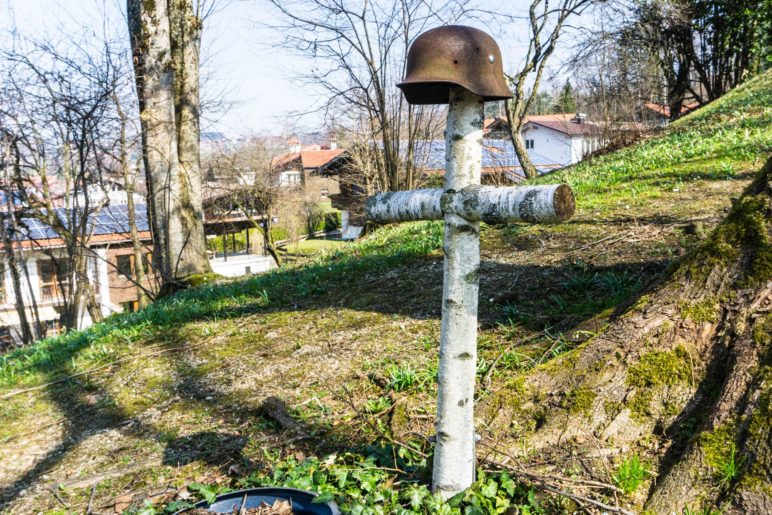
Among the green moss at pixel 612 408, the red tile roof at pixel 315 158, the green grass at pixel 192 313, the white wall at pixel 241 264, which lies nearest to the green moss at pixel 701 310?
the green moss at pixel 612 408

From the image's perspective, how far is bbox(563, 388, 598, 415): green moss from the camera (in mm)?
2387

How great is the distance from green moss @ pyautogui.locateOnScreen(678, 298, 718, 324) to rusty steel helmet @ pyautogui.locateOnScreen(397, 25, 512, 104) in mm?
Answer: 1259

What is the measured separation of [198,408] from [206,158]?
28662mm

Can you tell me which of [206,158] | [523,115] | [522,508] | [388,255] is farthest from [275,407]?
[206,158]

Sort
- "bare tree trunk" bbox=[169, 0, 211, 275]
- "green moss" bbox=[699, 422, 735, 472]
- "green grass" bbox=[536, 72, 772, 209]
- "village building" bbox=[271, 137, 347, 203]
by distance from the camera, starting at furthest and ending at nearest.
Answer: "village building" bbox=[271, 137, 347, 203]
"bare tree trunk" bbox=[169, 0, 211, 275]
"green grass" bbox=[536, 72, 772, 209]
"green moss" bbox=[699, 422, 735, 472]

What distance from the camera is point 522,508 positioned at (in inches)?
81.1

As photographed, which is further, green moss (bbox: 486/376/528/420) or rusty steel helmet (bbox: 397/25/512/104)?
green moss (bbox: 486/376/528/420)

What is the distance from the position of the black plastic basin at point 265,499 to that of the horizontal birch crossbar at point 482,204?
3.64 ft

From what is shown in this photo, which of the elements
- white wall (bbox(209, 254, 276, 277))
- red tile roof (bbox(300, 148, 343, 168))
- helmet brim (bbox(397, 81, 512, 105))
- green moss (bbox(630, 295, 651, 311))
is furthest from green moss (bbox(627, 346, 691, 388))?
red tile roof (bbox(300, 148, 343, 168))

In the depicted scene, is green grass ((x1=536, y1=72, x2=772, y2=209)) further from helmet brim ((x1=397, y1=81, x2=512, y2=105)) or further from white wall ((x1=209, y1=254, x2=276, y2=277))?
white wall ((x1=209, y1=254, x2=276, y2=277))

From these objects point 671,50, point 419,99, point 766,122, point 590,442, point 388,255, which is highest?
point 671,50

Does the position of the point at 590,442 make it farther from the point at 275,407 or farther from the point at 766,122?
the point at 766,122

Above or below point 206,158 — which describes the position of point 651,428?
below

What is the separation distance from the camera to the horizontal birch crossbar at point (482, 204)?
5.58 feet
